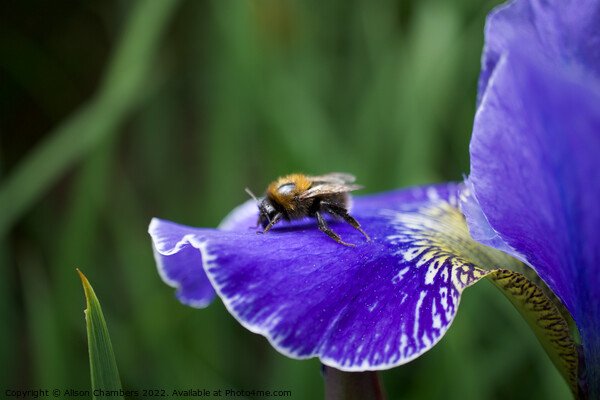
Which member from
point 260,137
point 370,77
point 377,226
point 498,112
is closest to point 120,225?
point 260,137

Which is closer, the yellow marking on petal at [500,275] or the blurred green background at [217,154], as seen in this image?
the yellow marking on petal at [500,275]

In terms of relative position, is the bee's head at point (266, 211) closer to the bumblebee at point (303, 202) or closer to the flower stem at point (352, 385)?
the bumblebee at point (303, 202)

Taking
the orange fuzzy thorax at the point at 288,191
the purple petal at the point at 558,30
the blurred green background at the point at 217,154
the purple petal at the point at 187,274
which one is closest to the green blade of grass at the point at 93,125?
the blurred green background at the point at 217,154

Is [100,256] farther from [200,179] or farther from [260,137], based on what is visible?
[260,137]

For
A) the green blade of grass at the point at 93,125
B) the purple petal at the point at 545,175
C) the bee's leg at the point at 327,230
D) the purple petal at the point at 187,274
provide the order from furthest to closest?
the green blade of grass at the point at 93,125 < the purple petal at the point at 187,274 < the bee's leg at the point at 327,230 < the purple petal at the point at 545,175

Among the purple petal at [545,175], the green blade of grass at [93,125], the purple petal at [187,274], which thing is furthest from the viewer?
the green blade of grass at [93,125]

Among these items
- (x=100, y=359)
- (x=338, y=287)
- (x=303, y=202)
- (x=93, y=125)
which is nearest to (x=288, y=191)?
(x=303, y=202)

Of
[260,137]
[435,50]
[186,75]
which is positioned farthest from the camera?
[186,75]
